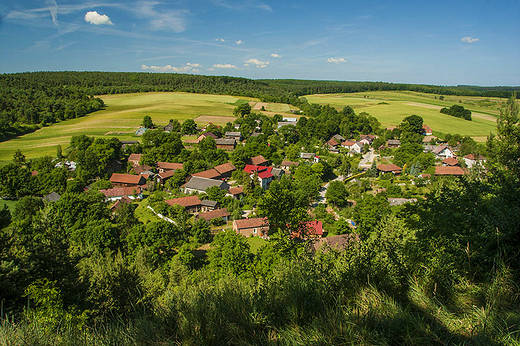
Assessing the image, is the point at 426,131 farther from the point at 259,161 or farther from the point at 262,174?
the point at 262,174

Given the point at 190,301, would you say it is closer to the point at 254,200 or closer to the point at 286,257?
the point at 286,257

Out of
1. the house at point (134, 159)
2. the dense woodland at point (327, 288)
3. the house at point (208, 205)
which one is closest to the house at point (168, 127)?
the house at point (134, 159)

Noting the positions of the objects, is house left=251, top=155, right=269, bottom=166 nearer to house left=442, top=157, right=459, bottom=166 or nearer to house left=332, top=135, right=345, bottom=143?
house left=332, top=135, right=345, bottom=143

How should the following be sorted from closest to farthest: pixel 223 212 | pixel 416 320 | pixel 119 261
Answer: pixel 416 320 → pixel 119 261 → pixel 223 212

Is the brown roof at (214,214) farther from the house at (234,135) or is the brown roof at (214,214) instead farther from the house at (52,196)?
the house at (234,135)

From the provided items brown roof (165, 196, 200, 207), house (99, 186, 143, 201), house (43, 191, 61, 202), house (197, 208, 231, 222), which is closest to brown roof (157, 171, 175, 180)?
house (99, 186, 143, 201)

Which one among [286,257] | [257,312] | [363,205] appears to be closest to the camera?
[257,312]

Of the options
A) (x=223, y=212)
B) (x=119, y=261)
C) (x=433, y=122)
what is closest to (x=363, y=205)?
(x=223, y=212)

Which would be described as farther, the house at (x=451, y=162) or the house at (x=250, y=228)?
the house at (x=451, y=162)
